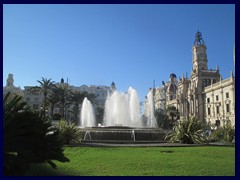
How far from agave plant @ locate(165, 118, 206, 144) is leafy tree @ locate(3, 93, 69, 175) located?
10972 mm

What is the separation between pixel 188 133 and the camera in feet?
59.1

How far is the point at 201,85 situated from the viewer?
2913 inches

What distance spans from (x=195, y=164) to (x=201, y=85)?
67.1m

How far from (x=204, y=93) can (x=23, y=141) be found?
2717 inches

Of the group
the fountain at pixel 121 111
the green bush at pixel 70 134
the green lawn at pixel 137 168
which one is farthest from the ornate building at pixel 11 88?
the green lawn at pixel 137 168

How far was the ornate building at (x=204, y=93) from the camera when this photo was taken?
60062 mm

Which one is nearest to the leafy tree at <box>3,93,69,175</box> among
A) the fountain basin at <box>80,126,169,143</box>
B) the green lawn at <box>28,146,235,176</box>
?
the green lawn at <box>28,146,235,176</box>

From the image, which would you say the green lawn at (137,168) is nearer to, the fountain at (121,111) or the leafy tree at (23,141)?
the leafy tree at (23,141)

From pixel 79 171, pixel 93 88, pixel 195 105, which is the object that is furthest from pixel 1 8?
pixel 93 88

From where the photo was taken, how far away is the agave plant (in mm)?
17875

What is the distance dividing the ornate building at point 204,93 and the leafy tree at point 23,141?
1876 inches

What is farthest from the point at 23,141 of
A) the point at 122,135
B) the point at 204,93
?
the point at 204,93

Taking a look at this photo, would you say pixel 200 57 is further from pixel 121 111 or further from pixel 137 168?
pixel 137 168

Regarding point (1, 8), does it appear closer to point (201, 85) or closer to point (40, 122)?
point (40, 122)
